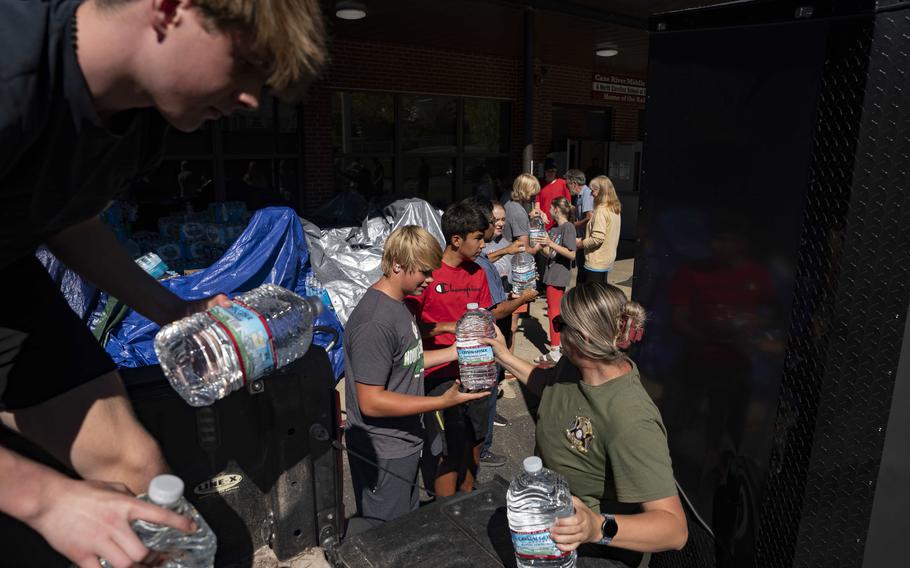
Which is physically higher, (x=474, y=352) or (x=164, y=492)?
(x=164, y=492)

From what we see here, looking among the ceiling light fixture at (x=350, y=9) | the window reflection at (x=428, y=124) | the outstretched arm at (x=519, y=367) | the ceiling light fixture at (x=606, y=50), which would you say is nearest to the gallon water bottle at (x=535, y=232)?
the outstretched arm at (x=519, y=367)

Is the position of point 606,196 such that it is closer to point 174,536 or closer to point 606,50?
point 174,536

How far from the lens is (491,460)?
5199mm

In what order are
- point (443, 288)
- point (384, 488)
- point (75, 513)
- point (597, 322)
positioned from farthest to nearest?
point (443, 288)
point (384, 488)
point (597, 322)
point (75, 513)

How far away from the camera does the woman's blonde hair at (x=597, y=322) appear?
2.40m

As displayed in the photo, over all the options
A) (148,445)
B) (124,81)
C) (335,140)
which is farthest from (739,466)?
(335,140)

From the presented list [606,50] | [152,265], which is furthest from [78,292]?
[606,50]

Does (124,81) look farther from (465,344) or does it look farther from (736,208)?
(736,208)

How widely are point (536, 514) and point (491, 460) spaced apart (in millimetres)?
3381

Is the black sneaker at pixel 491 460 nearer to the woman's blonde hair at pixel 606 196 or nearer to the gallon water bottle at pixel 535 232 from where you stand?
the gallon water bottle at pixel 535 232

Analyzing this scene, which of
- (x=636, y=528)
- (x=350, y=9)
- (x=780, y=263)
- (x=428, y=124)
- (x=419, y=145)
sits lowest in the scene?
(x=636, y=528)

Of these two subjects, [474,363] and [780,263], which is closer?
[780,263]

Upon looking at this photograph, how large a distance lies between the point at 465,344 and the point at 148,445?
1.77m

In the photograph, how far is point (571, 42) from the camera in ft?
45.9
